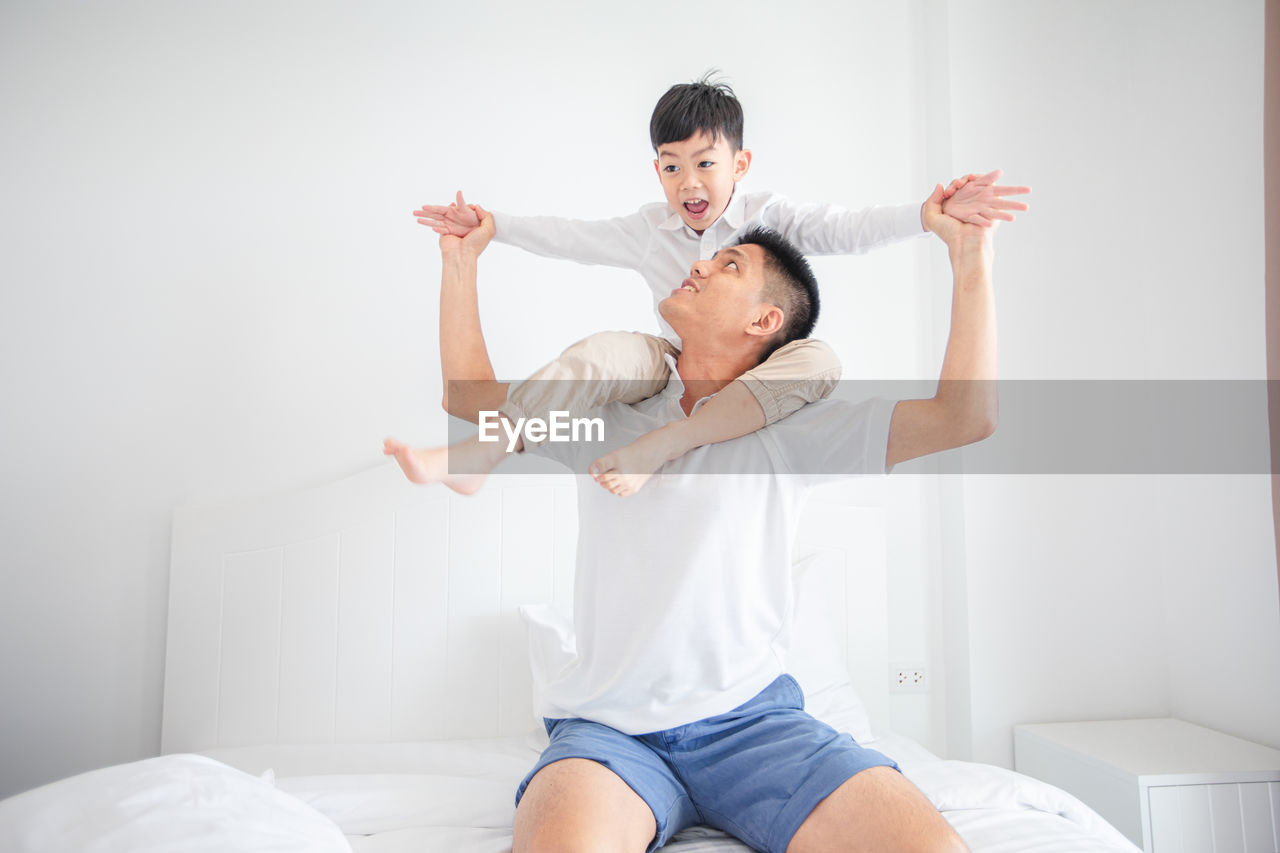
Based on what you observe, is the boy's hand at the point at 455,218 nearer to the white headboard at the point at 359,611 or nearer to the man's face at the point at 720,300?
the man's face at the point at 720,300

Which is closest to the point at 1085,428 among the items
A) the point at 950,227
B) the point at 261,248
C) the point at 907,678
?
the point at 907,678

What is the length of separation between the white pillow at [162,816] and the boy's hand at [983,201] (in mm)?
1255

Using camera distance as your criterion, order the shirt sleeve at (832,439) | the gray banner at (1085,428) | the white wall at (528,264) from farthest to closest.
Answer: the gray banner at (1085,428) < the white wall at (528,264) < the shirt sleeve at (832,439)

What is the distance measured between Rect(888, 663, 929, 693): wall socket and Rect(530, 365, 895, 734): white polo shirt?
1264 mm

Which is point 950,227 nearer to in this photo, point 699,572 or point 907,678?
point 699,572

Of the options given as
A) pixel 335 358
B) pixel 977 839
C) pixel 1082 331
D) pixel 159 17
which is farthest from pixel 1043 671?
pixel 159 17

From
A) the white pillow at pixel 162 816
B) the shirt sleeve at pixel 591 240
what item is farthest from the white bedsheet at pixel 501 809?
the shirt sleeve at pixel 591 240

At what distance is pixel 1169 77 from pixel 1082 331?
2.49 feet

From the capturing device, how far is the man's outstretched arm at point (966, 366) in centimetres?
→ 115

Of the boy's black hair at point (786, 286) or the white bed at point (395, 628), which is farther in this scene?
the white bed at point (395, 628)

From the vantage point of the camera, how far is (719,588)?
1248mm

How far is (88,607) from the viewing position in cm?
210

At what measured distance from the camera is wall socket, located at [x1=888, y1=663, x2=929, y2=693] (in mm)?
2420

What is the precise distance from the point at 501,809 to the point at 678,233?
109 centimetres
